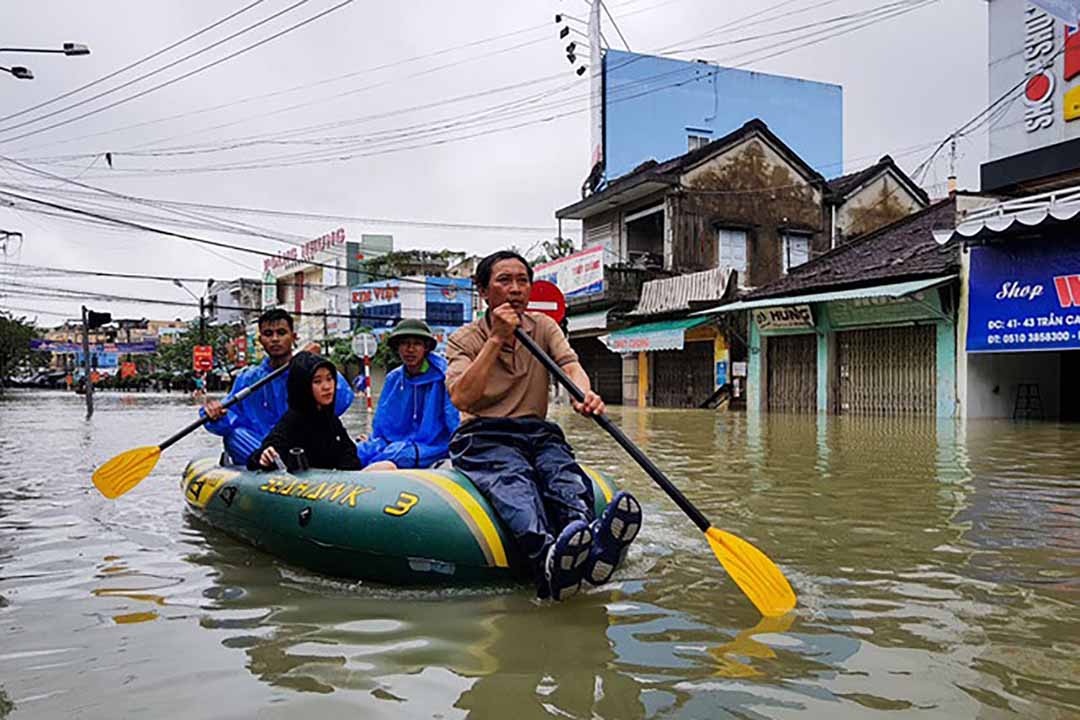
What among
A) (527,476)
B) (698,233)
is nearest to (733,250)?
(698,233)

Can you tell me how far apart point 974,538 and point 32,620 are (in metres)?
4.58

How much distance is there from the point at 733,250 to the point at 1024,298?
10.9 meters

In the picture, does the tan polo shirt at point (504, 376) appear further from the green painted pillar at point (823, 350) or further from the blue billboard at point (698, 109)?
the blue billboard at point (698, 109)

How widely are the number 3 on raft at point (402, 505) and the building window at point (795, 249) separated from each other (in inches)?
885

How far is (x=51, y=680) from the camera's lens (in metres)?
2.86

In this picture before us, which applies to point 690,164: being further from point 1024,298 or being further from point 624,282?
point 1024,298

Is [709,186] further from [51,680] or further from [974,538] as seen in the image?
[51,680]

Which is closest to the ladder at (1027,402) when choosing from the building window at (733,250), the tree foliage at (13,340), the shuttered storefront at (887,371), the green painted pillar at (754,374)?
the shuttered storefront at (887,371)

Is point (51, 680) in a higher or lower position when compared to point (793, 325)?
lower

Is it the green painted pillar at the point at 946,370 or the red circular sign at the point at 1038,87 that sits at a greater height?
the red circular sign at the point at 1038,87

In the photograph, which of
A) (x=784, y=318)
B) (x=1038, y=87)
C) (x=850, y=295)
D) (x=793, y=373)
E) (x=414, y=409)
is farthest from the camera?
(x=793, y=373)

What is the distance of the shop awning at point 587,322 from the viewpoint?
24.6m

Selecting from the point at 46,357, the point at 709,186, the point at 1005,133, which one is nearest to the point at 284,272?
the point at 46,357

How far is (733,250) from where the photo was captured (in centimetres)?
2453
